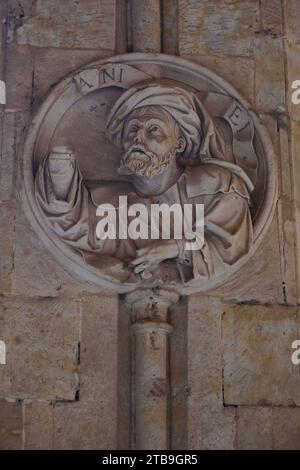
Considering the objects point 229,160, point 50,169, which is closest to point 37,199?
point 50,169

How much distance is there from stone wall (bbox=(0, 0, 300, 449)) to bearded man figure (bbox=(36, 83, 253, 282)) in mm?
132

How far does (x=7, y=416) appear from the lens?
13.4 feet

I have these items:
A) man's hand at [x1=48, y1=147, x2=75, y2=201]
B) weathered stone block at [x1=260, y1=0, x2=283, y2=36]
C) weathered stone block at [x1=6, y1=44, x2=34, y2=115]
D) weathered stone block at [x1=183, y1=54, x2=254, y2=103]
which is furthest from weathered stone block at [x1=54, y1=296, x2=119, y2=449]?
weathered stone block at [x1=260, y1=0, x2=283, y2=36]

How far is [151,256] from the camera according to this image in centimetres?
421

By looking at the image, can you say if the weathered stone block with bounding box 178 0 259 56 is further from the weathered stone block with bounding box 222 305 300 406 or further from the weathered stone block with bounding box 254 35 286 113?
the weathered stone block with bounding box 222 305 300 406

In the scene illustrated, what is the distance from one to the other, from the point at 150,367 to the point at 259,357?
0.41 meters

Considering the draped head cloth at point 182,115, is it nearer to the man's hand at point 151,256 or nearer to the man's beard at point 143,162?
the man's beard at point 143,162

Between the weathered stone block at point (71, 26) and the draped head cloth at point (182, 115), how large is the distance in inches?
12.1

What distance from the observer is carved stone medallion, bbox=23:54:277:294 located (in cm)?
423

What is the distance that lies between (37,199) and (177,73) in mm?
781

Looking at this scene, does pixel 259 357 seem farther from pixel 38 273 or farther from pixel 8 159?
pixel 8 159

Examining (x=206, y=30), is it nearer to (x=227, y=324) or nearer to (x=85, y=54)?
(x=85, y=54)

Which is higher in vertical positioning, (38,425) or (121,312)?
(121,312)

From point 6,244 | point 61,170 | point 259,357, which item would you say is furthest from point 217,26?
point 259,357
